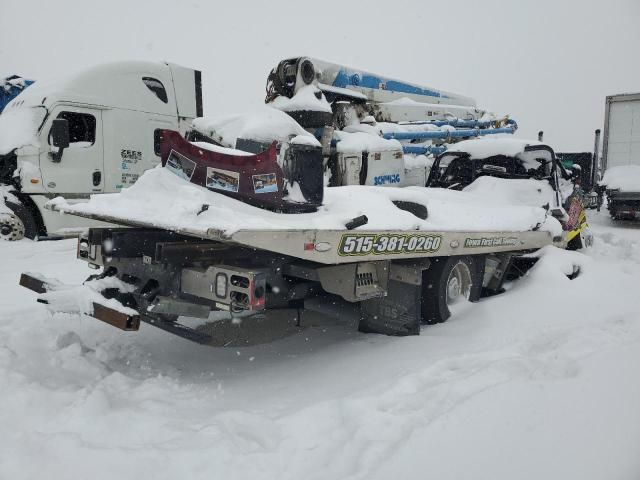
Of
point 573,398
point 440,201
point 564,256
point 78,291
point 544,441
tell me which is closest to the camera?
point 544,441

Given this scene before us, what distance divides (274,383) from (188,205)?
129 cm

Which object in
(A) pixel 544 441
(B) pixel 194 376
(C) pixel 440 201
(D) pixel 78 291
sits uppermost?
(C) pixel 440 201

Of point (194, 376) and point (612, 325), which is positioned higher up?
point (612, 325)

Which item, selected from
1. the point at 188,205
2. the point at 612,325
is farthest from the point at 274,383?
the point at 612,325

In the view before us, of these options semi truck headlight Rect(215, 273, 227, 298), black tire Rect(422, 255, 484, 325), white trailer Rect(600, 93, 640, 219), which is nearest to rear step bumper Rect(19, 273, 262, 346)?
semi truck headlight Rect(215, 273, 227, 298)

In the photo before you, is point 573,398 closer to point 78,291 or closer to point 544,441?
point 544,441

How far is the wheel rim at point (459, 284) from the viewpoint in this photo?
4828 millimetres

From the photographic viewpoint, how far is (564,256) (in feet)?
19.1

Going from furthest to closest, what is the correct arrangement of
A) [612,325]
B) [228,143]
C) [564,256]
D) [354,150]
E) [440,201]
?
[354,150]
[228,143]
[564,256]
[440,201]
[612,325]

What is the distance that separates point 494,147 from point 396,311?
13.1 feet

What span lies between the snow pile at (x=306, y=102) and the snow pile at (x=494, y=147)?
2.67m

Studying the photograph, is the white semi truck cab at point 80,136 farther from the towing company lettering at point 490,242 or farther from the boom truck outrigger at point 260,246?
the towing company lettering at point 490,242

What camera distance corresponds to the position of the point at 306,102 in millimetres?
9023

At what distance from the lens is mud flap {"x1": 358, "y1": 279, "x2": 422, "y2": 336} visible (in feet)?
13.4
